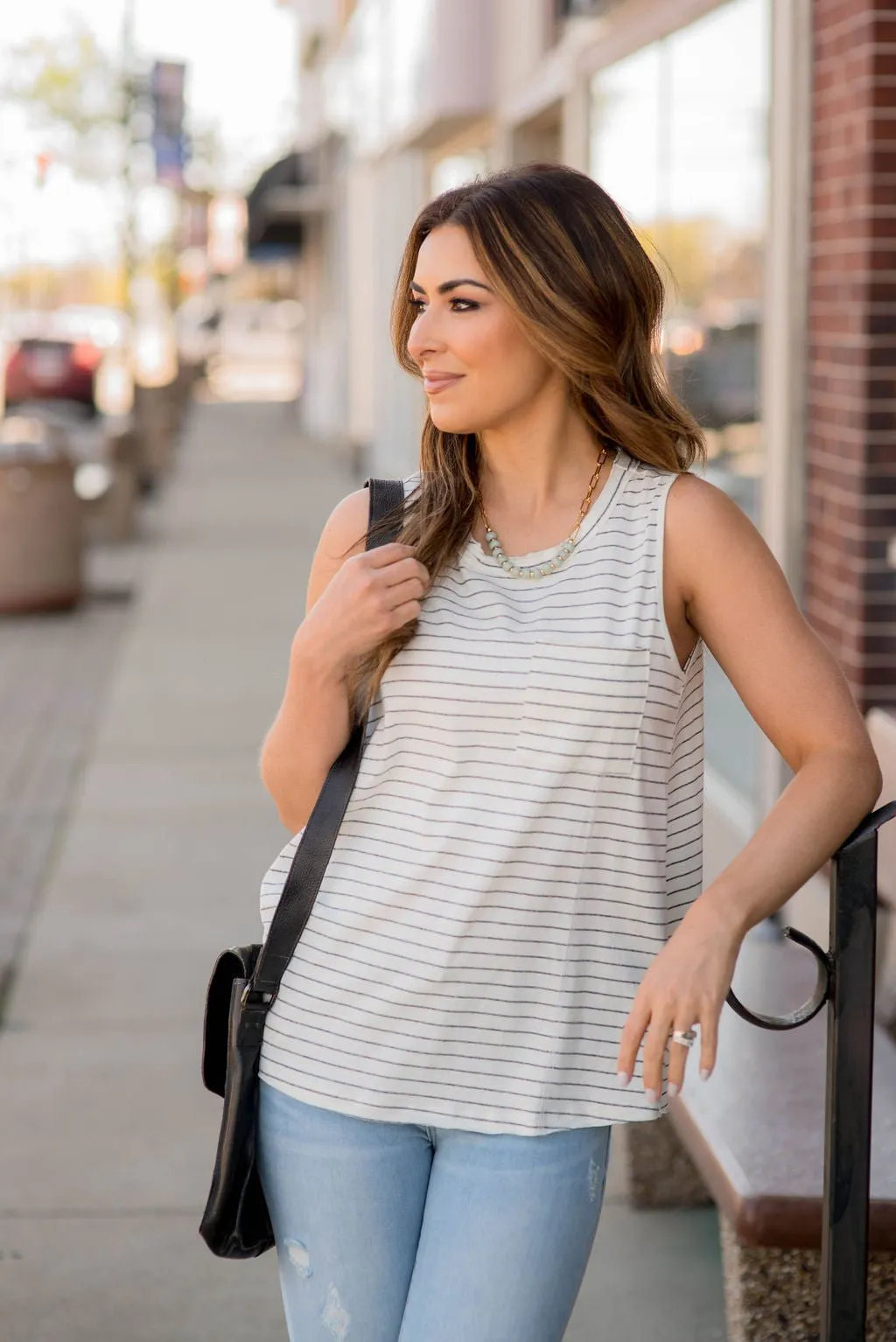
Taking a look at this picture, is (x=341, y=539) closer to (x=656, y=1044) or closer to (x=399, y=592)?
(x=399, y=592)

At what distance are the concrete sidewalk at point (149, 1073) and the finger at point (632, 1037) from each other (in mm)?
386

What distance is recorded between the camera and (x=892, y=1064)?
3.55 m

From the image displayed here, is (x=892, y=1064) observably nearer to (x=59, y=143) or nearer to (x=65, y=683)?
(x=65, y=683)

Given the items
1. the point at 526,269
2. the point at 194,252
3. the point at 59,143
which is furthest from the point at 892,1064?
the point at 194,252

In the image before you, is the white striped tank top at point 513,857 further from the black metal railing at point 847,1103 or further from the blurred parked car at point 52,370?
the blurred parked car at point 52,370

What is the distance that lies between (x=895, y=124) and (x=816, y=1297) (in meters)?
3.02

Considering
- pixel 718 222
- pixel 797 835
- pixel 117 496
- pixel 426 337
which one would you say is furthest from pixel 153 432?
pixel 797 835

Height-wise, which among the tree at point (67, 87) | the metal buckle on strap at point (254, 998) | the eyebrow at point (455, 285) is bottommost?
the metal buckle on strap at point (254, 998)

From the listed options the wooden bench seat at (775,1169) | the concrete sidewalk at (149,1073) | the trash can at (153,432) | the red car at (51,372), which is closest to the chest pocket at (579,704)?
the concrete sidewalk at (149,1073)

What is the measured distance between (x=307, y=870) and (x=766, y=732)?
1.82 ft

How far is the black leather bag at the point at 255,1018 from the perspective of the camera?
221 centimetres

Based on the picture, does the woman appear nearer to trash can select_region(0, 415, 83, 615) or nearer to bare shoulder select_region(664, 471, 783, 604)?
bare shoulder select_region(664, 471, 783, 604)

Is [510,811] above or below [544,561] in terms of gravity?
below

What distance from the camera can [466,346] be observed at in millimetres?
2186
